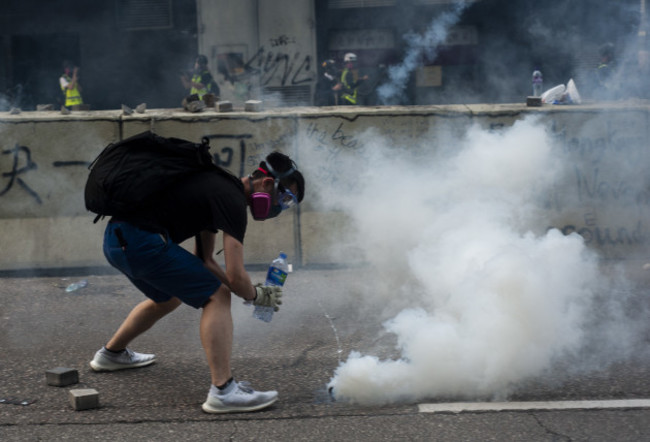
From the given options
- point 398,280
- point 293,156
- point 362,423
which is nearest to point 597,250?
point 398,280

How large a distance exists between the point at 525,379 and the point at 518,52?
13.0 metres

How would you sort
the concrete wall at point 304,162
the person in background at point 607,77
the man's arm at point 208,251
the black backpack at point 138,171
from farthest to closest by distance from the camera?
the person in background at point 607,77 < the concrete wall at point 304,162 < the man's arm at point 208,251 < the black backpack at point 138,171

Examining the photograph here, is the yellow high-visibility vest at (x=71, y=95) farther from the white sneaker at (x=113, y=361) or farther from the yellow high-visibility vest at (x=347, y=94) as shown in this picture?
the white sneaker at (x=113, y=361)

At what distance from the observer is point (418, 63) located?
16.7 m

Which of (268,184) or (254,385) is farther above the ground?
(268,184)

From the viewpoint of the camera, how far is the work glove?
404 cm

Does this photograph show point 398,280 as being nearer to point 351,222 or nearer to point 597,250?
point 351,222

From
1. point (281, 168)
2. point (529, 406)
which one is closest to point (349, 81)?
point (281, 168)

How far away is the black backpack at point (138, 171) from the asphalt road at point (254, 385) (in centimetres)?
93

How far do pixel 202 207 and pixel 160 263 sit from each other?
32 cm

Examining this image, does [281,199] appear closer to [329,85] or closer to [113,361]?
[113,361]

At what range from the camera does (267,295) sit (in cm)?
406

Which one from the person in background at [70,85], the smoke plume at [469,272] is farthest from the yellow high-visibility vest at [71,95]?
the smoke plume at [469,272]

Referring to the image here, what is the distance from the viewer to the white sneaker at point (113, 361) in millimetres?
4559
